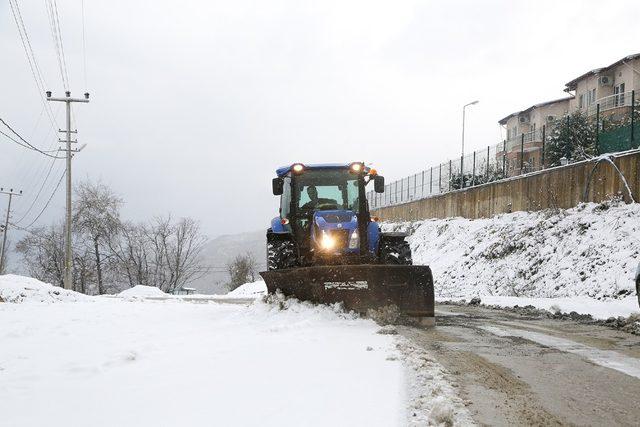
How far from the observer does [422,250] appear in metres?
24.6

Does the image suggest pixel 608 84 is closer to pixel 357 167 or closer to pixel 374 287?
pixel 357 167

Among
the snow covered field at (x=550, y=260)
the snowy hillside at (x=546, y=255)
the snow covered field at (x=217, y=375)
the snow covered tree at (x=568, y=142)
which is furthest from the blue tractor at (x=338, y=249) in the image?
the snow covered tree at (x=568, y=142)

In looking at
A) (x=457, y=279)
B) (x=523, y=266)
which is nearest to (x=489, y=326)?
(x=523, y=266)

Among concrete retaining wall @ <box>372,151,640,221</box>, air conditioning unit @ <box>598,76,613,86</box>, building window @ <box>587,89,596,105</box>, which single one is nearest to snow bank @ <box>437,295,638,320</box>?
concrete retaining wall @ <box>372,151,640,221</box>

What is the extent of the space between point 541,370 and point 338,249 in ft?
13.9

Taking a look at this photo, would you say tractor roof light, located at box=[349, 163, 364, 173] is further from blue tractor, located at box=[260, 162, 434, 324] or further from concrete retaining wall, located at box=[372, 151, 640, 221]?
concrete retaining wall, located at box=[372, 151, 640, 221]

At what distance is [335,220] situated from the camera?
8688 millimetres

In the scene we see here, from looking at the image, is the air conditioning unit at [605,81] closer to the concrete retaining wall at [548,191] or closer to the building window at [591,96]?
the building window at [591,96]

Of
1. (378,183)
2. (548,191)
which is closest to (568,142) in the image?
(548,191)

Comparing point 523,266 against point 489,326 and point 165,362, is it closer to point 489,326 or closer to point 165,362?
point 489,326

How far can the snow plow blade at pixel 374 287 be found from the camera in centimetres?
774

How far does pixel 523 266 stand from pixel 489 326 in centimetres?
868

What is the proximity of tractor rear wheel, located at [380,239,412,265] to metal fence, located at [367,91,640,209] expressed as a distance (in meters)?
3.08

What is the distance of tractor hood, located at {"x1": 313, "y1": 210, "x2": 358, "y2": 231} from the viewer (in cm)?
858
